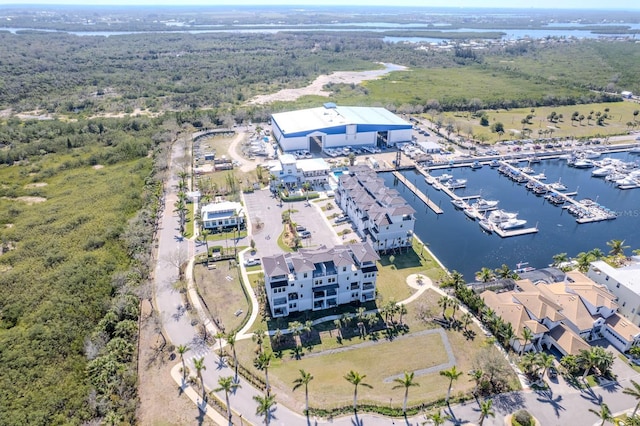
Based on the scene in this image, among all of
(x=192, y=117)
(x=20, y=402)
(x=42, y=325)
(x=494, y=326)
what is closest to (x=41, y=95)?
(x=192, y=117)

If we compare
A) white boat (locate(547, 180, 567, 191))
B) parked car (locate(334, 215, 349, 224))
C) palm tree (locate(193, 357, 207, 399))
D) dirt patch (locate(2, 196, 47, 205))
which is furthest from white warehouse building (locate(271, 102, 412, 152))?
palm tree (locate(193, 357, 207, 399))

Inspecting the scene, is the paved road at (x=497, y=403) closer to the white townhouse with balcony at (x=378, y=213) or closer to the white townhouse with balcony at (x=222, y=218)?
the white townhouse with balcony at (x=222, y=218)

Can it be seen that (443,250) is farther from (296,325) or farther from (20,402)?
(20,402)

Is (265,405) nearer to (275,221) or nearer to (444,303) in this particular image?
(444,303)

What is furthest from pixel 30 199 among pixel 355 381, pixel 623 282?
pixel 623 282

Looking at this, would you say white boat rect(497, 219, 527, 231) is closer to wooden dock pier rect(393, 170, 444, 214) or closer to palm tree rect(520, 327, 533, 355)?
wooden dock pier rect(393, 170, 444, 214)

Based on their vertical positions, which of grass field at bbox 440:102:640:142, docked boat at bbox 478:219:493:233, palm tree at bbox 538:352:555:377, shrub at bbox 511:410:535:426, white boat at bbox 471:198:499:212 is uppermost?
grass field at bbox 440:102:640:142
